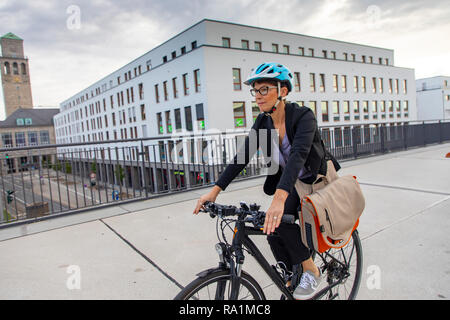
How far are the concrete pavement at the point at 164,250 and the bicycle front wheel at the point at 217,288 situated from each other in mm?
898

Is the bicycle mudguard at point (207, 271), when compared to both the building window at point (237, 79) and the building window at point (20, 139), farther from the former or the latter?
the building window at point (20, 139)

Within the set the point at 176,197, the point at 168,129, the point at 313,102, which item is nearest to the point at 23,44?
the point at 168,129

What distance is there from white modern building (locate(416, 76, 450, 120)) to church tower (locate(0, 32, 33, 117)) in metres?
111

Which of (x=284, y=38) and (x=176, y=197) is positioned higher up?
(x=284, y=38)

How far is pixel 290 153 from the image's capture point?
1818mm

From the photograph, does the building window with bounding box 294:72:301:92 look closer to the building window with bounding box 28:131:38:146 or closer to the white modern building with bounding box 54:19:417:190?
the white modern building with bounding box 54:19:417:190

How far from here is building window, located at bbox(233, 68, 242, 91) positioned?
29.7 m

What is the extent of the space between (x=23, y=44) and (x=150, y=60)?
88237 millimetres

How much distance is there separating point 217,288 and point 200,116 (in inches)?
1107

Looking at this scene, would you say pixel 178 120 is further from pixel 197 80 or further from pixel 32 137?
pixel 32 137

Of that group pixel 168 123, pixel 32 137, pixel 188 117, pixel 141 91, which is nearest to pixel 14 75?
pixel 32 137
